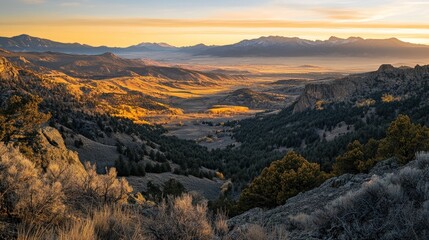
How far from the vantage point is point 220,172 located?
4778 cm

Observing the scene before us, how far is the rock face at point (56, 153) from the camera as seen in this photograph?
1941 cm

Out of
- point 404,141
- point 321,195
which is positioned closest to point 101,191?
point 321,195

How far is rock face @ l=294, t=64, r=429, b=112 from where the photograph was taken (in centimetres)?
6975

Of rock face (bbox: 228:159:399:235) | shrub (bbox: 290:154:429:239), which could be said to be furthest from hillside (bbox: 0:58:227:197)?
shrub (bbox: 290:154:429:239)

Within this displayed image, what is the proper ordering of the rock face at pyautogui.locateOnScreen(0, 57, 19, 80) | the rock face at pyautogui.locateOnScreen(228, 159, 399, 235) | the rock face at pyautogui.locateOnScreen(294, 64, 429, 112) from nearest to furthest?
the rock face at pyautogui.locateOnScreen(228, 159, 399, 235)
the rock face at pyautogui.locateOnScreen(0, 57, 19, 80)
the rock face at pyautogui.locateOnScreen(294, 64, 429, 112)

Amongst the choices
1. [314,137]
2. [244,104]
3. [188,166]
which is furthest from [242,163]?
[244,104]

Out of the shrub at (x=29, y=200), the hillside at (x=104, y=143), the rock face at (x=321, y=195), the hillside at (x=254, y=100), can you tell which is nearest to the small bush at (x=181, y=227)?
the shrub at (x=29, y=200)

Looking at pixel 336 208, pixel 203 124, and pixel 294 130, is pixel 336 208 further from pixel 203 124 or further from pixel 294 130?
pixel 203 124

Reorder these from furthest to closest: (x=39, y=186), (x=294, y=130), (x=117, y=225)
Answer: (x=294, y=130) → (x=39, y=186) → (x=117, y=225)

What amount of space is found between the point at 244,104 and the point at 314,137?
96.5 m

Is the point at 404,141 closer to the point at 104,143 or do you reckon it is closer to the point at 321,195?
the point at 321,195

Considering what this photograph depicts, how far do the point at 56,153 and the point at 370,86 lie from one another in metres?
71.7

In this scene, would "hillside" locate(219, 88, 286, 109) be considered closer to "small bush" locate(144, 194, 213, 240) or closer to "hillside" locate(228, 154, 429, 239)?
"hillside" locate(228, 154, 429, 239)

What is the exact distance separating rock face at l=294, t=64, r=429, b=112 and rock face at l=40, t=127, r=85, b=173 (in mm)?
56288
